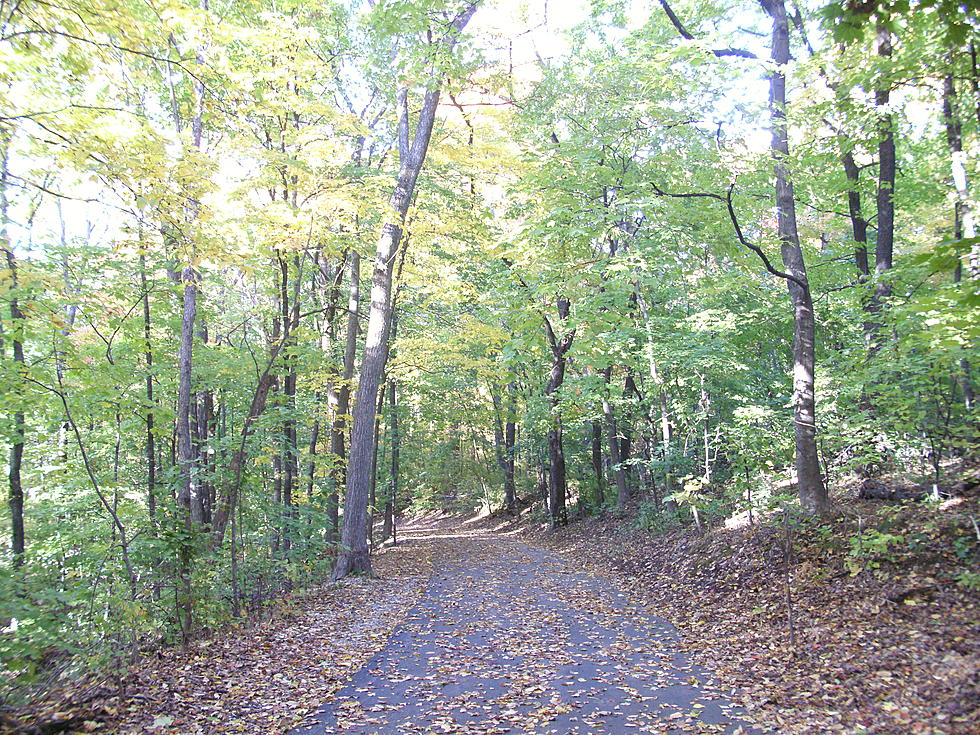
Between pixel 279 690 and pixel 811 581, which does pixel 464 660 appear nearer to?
pixel 279 690

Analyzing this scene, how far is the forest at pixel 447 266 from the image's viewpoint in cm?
541

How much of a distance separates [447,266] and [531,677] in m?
13.5

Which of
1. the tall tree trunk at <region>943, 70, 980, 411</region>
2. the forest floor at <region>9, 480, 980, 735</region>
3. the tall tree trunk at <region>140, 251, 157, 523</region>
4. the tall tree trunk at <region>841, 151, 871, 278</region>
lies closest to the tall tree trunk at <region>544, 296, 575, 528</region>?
the tall tree trunk at <region>841, 151, 871, 278</region>

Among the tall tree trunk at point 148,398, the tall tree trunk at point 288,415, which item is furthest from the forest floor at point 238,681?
the tall tree trunk at point 148,398

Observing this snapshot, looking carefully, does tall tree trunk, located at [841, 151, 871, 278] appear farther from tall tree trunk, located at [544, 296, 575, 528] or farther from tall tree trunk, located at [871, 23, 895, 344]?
tall tree trunk, located at [544, 296, 575, 528]

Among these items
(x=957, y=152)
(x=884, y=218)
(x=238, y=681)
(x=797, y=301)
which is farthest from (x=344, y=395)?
(x=957, y=152)

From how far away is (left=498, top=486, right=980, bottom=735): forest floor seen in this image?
4.09 metres

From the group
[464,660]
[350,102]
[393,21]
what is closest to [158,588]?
[464,660]

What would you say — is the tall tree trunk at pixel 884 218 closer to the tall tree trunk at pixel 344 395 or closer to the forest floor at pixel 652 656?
the forest floor at pixel 652 656

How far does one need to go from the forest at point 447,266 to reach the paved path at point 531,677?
233cm

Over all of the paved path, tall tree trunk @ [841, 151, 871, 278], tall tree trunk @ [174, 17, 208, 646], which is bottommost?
the paved path

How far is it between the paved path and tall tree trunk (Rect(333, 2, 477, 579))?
229 centimetres

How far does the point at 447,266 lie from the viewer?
17.4 m

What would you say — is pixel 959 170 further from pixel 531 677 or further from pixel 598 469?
pixel 598 469
